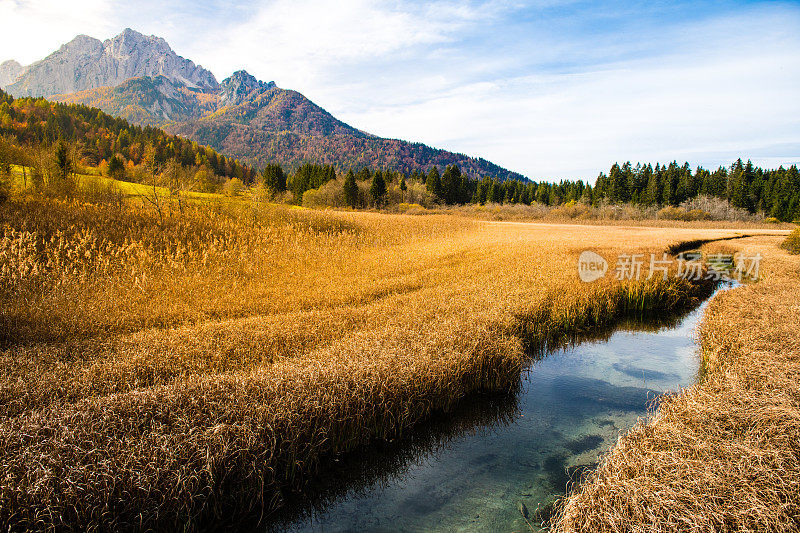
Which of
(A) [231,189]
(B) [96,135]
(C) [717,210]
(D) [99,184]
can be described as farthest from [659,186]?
(B) [96,135]

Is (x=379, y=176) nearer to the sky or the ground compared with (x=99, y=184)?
nearer to the sky

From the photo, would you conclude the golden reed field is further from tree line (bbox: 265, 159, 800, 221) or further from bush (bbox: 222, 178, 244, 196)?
tree line (bbox: 265, 159, 800, 221)

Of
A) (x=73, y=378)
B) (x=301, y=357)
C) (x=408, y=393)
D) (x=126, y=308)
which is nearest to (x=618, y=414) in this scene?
(x=408, y=393)

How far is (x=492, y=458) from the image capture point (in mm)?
5598

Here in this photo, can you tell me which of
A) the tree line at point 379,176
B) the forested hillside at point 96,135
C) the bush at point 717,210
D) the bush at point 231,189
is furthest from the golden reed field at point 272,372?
the forested hillside at point 96,135

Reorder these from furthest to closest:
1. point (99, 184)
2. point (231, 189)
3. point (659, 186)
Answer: point (659, 186) < point (231, 189) < point (99, 184)

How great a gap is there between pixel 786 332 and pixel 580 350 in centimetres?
382

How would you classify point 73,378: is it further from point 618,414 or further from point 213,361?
point 618,414

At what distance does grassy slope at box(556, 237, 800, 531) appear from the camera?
119 inches

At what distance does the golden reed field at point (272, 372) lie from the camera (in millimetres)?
3438

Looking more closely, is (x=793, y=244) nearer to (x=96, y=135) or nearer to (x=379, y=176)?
(x=379, y=176)

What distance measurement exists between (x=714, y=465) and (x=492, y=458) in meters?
2.74

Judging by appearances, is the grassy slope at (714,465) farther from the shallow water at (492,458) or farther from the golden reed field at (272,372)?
the shallow water at (492,458)

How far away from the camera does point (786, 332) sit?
7.17m
